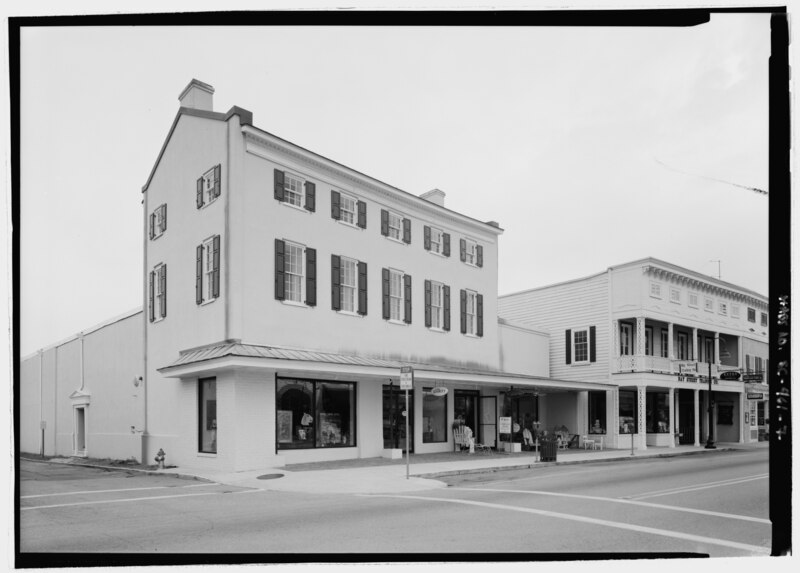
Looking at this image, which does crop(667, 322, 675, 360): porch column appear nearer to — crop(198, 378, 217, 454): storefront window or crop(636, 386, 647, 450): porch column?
crop(636, 386, 647, 450): porch column

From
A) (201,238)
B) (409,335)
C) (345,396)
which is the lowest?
(345,396)

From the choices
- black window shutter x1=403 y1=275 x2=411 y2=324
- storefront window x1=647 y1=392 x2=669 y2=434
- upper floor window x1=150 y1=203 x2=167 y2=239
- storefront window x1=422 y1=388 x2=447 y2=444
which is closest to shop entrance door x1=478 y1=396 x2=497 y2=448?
storefront window x1=422 y1=388 x2=447 y2=444

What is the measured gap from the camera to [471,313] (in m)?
30.9

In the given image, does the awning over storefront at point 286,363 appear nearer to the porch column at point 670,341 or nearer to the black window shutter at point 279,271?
the black window shutter at point 279,271

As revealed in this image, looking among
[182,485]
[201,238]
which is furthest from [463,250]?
[182,485]

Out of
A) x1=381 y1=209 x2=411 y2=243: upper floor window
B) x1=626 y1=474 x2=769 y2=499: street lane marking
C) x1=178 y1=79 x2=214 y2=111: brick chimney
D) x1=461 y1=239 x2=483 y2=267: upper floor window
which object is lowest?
x1=626 y1=474 x2=769 y2=499: street lane marking

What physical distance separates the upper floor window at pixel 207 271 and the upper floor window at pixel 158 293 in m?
2.89

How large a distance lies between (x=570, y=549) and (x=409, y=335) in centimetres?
1842

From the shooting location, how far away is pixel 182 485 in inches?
689

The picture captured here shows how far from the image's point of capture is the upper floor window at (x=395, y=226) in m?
26.8

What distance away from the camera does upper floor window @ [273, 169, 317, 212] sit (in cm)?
2266

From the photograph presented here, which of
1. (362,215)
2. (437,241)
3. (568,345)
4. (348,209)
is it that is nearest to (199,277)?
(348,209)

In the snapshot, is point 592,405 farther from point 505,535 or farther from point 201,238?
point 505,535

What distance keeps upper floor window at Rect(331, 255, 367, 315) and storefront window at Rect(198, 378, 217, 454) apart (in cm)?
467
